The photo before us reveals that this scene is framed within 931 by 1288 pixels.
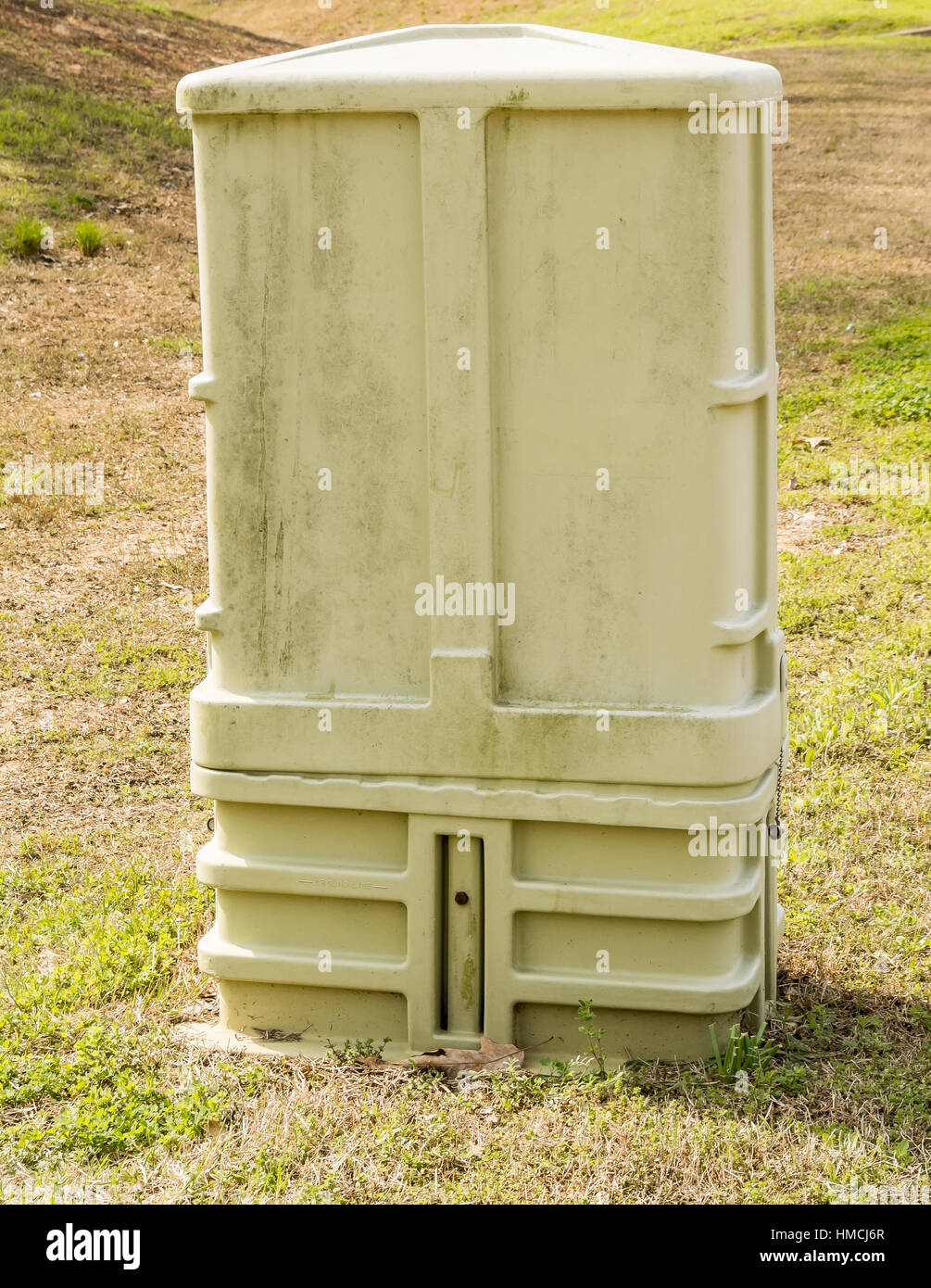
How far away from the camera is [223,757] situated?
328cm

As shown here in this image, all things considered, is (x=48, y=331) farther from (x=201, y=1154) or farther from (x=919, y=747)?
(x=201, y=1154)

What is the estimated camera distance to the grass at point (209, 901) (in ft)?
9.64

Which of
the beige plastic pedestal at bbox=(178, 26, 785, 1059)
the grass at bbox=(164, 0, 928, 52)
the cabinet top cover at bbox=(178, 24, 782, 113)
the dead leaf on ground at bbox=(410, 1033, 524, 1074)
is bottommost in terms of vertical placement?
the dead leaf on ground at bbox=(410, 1033, 524, 1074)

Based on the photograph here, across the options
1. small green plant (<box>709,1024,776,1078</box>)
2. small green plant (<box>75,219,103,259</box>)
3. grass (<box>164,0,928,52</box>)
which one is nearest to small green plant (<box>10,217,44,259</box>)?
small green plant (<box>75,219,103,259</box>)

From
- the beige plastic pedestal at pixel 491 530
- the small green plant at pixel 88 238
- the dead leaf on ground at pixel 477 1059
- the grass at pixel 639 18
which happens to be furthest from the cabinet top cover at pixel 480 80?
the grass at pixel 639 18

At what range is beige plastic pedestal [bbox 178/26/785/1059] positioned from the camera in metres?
2.93

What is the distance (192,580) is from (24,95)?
1107 cm

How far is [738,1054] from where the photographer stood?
3.22 m

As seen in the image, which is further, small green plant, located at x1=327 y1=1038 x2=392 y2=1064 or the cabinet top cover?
small green plant, located at x1=327 y1=1038 x2=392 y2=1064

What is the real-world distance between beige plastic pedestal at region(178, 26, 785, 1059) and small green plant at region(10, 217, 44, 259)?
9.60 m

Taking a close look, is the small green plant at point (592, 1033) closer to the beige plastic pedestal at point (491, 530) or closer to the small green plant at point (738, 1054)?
the beige plastic pedestal at point (491, 530)

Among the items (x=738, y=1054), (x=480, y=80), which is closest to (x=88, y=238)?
(x=480, y=80)

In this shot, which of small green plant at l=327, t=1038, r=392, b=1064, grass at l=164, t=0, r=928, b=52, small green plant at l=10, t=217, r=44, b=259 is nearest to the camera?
small green plant at l=327, t=1038, r=392, b=1064

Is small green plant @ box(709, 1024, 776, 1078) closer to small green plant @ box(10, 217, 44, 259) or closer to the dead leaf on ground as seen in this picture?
the dead leaf on ground
